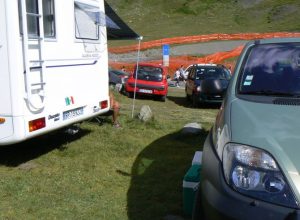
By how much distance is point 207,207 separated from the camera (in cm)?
311

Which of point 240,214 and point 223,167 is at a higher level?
point 223,167

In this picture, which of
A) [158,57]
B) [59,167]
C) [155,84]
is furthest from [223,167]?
[158,57]

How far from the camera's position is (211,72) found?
18.4m

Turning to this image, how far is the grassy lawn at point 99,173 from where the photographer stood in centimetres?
525

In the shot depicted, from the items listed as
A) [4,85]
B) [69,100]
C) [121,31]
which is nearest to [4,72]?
[4,85]

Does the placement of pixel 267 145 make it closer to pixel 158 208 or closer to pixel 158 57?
pixel 158 208

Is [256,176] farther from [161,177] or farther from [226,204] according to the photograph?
[161,177]

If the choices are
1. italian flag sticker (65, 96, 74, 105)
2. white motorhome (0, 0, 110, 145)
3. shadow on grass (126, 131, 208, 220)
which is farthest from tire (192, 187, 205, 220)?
italian flag sticker (65, 96, 74, 105)

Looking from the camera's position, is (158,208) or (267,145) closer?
(267,145)

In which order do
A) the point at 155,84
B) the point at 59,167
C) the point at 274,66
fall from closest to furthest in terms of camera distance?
the point at 274,66
the point at 59,167
the point at 155,84

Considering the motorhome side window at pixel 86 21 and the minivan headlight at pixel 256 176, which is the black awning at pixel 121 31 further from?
the minivan headlight at pixel 256 176

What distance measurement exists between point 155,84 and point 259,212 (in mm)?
16173

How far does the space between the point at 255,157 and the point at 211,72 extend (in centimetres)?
1562

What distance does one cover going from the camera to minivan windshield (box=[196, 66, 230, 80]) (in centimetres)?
1811
